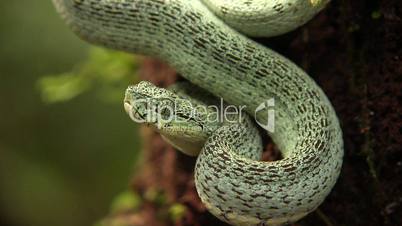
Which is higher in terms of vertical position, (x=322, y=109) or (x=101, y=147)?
(x=322, y=109)

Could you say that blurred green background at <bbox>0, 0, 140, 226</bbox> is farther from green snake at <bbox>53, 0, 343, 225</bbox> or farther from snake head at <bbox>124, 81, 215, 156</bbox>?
snake head at <bbox>124, 81, 215, 156</bbox>

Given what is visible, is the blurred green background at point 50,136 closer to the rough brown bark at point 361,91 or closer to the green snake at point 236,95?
the green snake at point 236,95

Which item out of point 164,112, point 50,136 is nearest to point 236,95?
point 164,112

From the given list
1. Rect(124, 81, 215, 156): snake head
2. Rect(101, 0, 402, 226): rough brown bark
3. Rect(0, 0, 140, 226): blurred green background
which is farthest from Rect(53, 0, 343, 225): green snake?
Rect(0, 0, 140, 226): blurred green background

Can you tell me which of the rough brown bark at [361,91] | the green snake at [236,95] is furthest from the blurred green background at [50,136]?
the rough brown bark at [361,91]

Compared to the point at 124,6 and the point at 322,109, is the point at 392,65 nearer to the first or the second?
the point at 322,109

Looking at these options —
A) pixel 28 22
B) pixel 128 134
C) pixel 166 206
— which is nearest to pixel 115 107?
pixel 128 134

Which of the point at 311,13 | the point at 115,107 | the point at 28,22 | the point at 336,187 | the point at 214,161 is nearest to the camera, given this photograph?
the point at 214,161

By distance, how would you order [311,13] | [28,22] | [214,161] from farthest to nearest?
[28,22] < [311,13] < [214,161]
